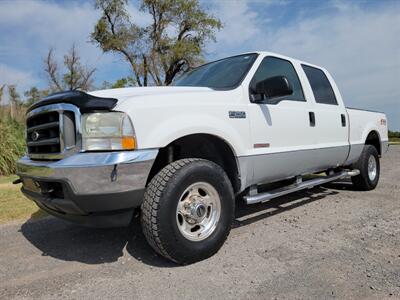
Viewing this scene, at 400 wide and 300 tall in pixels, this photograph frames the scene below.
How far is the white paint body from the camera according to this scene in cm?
289

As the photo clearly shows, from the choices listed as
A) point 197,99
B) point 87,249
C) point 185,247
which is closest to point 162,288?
point 185,247

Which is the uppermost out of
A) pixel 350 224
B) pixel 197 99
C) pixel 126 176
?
pixel 197 99

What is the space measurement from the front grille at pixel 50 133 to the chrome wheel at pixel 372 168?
530 cm

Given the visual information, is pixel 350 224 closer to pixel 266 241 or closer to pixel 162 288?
pixel 266 241

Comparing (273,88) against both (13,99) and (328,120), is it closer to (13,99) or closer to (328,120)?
(328,120)

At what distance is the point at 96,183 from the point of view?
2.62m

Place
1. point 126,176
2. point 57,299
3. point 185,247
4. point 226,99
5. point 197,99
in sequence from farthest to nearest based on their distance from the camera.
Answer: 1. point 226,99
2. point 197,99
3. point 185,247
4. point 126,176
5. point 57,299

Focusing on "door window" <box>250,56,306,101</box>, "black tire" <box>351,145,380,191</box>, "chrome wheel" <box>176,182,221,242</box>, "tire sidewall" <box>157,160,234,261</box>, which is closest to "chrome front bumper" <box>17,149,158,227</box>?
"tire sidewall" <box>157,160,234,261</box>

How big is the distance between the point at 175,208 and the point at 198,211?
1.01ft

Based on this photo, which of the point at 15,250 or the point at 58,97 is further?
the point at 15,250

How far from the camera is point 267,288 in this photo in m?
2.59

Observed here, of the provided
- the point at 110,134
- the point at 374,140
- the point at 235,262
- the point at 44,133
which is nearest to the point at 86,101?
the point at 110,134

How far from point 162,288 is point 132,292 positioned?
0.22 m

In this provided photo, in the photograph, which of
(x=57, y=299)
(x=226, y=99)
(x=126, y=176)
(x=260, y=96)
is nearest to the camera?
(x=57, y=299)
